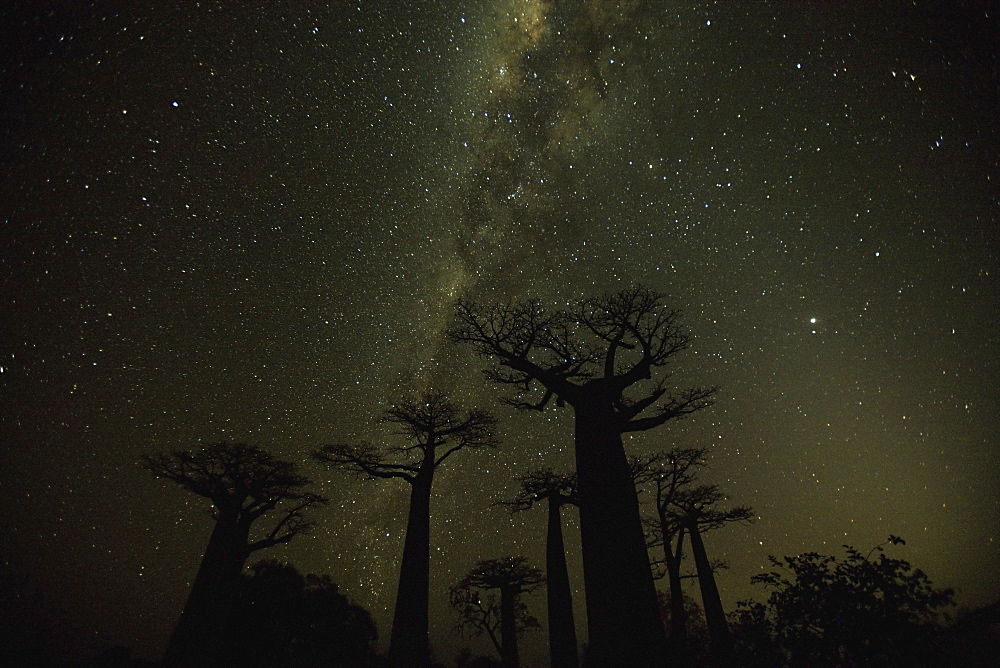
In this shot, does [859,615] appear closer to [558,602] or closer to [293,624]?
[558,602]

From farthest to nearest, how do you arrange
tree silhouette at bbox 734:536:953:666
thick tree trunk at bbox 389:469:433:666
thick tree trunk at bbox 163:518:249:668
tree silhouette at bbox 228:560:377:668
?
tree silhouette at bbox 228:560:377:668
thick tree trunk at bbox 163:518:249:668
thick tree trunk at bbox 389:469:433:666
tree silhouette at bbox 734:536:953:666

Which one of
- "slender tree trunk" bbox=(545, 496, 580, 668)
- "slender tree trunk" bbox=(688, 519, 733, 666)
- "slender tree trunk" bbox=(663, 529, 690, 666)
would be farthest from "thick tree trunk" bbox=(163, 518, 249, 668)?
"slender tree trunk" bbox=(688, 519, 733, 666)

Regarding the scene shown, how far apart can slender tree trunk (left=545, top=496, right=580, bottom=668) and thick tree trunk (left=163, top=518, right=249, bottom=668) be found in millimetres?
8358

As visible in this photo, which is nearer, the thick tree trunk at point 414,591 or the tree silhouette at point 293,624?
the thick tree trunk at point 414,591

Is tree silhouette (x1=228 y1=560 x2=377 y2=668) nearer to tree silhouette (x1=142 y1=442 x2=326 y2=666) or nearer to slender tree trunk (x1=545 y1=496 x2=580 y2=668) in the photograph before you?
tree silhouette (x1=142 y1=442 x2=326 y2=666)

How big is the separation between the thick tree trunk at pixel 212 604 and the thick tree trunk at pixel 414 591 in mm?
5410

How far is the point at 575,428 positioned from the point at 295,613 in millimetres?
12985

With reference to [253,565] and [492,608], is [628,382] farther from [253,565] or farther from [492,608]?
[253,565]

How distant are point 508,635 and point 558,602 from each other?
6.19m

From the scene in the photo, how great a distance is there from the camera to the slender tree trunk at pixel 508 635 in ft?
48.6

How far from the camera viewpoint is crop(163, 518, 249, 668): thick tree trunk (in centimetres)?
1011

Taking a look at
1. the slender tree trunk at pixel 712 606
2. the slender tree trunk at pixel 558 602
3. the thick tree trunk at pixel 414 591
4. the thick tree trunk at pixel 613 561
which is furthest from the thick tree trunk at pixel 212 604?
the slender tree trunk at pixel 712 606

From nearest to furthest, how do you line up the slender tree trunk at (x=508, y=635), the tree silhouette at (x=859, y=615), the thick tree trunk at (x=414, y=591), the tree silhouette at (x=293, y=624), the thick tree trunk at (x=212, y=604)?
the tree silhouette at (x=859, y=615) < the thick tree trunk at (x=414, y=591) < the thick tree trunk at (x=212, y=604) < the tree silhouette at (x=293, y=624) < the slender tree trunk at (x=508, y=635)

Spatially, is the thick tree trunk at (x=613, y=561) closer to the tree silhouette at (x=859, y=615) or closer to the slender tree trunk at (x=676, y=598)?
the tree silhouette at (x=859, y=615)
